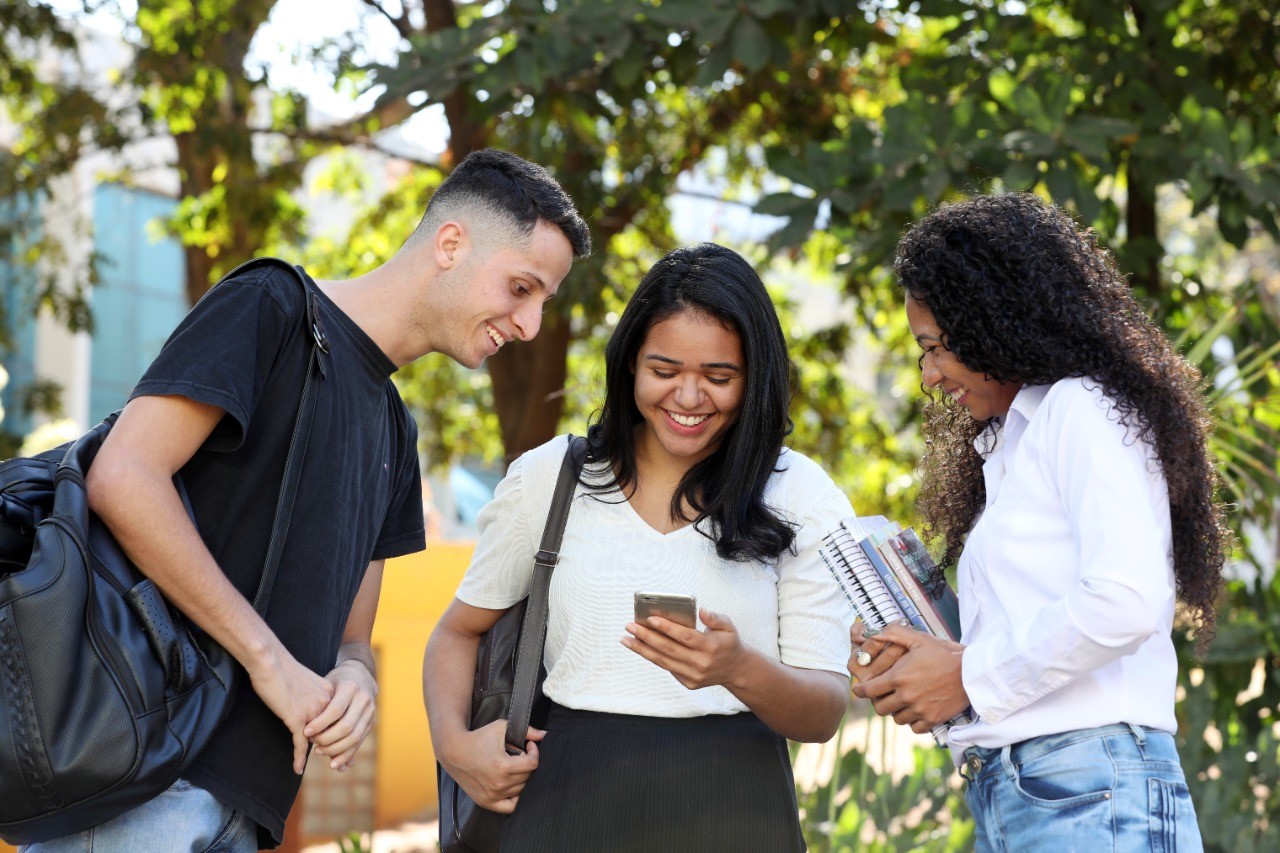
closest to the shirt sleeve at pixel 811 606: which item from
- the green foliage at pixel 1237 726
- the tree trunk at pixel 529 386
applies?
the green foliage at pixel 1237 726

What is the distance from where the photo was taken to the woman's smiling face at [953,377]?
2266 millimetres

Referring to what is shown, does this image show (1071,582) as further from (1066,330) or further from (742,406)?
(742,406)

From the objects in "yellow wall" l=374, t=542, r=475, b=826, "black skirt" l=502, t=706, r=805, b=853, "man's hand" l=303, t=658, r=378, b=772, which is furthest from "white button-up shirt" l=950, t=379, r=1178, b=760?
"yellow wall" l=374, t=542, r=475, b=826

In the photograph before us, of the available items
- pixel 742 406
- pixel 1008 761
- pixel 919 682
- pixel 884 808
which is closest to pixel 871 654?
pixel 919 682

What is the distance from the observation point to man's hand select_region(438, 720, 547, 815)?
2.39 m

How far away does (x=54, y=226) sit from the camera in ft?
53.1

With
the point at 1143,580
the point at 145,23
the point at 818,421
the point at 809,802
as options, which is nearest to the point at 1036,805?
the point at 1143,580

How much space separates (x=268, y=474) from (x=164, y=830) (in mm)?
555

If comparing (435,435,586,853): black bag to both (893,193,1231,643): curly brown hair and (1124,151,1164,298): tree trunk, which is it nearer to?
(893,193,1231,643): curly brown hair

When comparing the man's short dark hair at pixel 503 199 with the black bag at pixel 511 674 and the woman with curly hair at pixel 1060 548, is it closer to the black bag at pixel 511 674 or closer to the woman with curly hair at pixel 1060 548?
the black bag at pixel 511 674

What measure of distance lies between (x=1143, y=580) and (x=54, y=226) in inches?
647

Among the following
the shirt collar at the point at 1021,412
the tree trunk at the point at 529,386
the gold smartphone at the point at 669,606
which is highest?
the tree trunk at the point at 529,386

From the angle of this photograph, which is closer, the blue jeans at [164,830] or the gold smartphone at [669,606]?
the blue jeans at [164,830]

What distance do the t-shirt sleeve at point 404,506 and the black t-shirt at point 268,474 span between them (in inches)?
9.0
